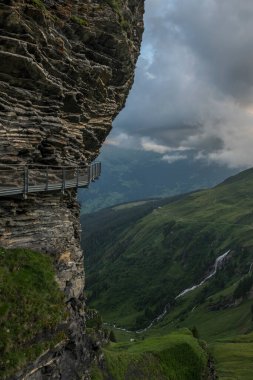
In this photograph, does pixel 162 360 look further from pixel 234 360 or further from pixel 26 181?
pixel 234 360

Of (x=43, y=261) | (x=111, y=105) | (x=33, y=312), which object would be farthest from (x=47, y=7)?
(x=33, y=312)

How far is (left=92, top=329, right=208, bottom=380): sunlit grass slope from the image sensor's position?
58253mm

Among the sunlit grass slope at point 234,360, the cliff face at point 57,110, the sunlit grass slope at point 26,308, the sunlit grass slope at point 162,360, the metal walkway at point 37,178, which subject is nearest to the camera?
the sunlit grass slope at point 26,308

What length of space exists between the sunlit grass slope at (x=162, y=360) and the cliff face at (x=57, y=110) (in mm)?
19632

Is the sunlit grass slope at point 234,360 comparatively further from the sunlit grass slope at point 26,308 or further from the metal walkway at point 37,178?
the sunlit grass slope at point 26,308

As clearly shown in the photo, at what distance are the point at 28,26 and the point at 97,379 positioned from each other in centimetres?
3409

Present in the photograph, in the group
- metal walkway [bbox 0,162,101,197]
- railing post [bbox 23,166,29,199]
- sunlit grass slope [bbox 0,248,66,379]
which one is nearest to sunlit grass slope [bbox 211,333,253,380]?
metal walkway [bbox 0,162,101,197]

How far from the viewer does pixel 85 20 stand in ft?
145

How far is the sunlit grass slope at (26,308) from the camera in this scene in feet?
82.6

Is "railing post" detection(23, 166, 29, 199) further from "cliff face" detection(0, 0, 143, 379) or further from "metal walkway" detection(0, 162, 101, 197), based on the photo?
"cliff face" detection(0, 0, 143, 379)

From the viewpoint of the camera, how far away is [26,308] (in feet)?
89.6

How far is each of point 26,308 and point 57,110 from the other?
18.0 meters

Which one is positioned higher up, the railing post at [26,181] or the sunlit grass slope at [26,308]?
the railing post at [26,181]

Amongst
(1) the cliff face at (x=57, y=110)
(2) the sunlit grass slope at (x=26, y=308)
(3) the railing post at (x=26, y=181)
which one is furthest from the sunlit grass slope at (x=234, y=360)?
(3) the railing post at (x=26, y=181)
